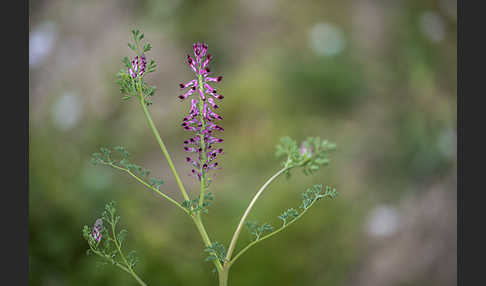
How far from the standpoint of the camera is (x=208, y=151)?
0.84 metres

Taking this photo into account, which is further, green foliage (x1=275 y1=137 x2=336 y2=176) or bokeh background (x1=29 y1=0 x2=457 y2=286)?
bokeh background (x1=29 y1=0 x2=457 y2=286)

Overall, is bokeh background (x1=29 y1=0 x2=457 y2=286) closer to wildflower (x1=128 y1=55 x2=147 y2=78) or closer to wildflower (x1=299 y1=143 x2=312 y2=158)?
→ wildflower (x1=299 y1=143 x2=312 y2=158)

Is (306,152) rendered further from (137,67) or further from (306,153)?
(137,67)

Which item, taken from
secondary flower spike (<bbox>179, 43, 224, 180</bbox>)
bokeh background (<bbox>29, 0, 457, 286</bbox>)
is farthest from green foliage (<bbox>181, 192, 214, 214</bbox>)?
bokeh background (<bbox>29, 0, 457, 286</bbox>)

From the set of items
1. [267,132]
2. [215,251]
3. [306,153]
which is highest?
[267,132]

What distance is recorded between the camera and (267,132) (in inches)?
73.7

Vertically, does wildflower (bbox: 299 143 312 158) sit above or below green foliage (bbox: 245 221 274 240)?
above

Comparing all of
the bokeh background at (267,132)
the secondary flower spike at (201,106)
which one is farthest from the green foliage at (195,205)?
the bokeh background at (267,132)

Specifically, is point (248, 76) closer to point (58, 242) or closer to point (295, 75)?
point (295, 75)

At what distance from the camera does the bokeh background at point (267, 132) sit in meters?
1.63

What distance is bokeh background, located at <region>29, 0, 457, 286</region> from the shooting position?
1.63m

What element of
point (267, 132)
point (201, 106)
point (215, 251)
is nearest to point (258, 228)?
point (215, 251)

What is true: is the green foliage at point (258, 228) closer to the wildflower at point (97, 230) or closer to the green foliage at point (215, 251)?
the green foliage at point (215, 251)

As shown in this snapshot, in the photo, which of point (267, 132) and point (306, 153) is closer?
point (306, 153)
